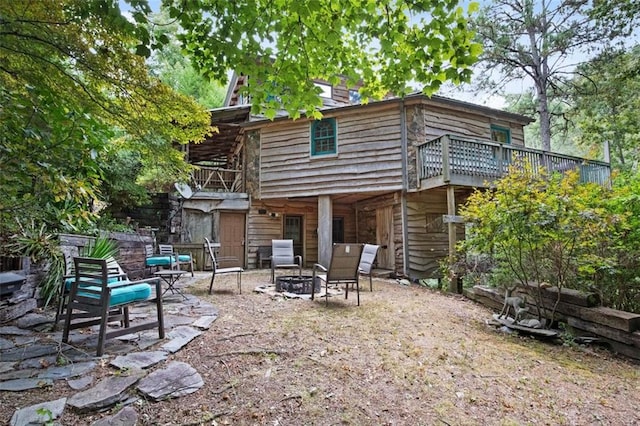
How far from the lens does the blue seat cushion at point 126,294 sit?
9.19ft

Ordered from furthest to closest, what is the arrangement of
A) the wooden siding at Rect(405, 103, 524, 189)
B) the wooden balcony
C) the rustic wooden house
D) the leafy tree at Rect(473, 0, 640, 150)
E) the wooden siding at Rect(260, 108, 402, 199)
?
the leafy tree at Rect(473, 0, 640, 150) → the wooden siding at Rect(260, 108, 402, 199) → the wooden siding at Rect(405, 103, 524, 189) → the rustic wooden house → the wooden balcony

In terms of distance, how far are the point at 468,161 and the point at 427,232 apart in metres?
2.41

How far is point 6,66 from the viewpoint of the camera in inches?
97.8

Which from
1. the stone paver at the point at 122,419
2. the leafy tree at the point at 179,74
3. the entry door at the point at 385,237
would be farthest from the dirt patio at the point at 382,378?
the leafy tree at the point at 179,74

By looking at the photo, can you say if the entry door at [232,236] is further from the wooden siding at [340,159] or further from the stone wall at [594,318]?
the stone wall at [594,318]

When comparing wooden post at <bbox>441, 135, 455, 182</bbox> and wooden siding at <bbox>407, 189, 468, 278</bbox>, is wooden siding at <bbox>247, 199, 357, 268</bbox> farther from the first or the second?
wooden post at <bbox>441, 135, 455, 182</bbox>

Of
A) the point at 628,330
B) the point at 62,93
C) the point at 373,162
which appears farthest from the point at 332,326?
the point at 373,162

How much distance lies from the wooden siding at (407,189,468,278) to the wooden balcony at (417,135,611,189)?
94cm

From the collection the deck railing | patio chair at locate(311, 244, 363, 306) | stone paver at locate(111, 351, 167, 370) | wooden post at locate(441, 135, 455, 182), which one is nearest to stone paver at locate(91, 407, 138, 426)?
stone paver at locate(111, 351, 167, 370)

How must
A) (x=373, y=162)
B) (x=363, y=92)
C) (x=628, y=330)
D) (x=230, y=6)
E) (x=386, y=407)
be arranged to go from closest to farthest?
1. (x=386, y=407)
2. (x=230, y=6)
3. (x=628, y=330)
4. (x=363, y=92)
5. (x=373, y=162)

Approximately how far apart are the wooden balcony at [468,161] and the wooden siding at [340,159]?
821mm

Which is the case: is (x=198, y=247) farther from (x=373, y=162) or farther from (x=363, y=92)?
(x=363, y=92)

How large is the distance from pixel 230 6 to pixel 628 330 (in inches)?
193

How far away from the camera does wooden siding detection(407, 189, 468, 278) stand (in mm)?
8789
